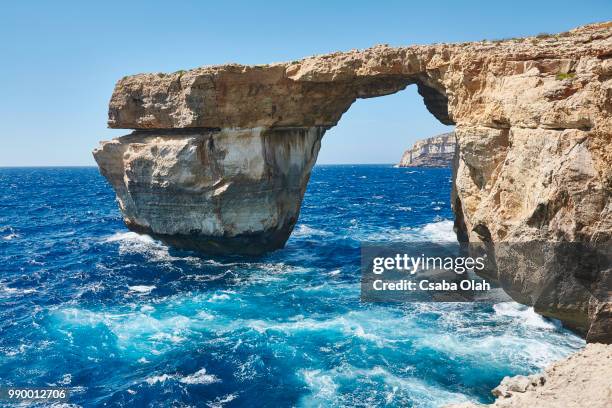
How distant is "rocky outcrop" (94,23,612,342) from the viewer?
13875 mm

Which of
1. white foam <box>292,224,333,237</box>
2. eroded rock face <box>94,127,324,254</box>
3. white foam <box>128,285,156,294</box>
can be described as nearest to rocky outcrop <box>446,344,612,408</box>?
white foam <box>128,285,156,294</box>

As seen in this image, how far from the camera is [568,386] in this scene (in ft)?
32.0

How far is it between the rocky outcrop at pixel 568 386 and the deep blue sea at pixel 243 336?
2684 mm

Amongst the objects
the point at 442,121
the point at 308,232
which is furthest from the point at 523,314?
the point at 308,232

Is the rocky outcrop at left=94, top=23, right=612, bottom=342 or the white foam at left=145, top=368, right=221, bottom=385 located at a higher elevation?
the rocky outcrop at left=94, top=23, right=612, bottom=342

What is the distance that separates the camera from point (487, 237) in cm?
1866

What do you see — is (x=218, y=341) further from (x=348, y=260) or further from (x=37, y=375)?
(x=348, y=260)

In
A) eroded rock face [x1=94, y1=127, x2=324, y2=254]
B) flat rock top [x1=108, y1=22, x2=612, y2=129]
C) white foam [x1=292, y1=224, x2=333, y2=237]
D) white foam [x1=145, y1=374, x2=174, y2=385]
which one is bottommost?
white foam [x1=145, y1=374, x2=174, y2=385]

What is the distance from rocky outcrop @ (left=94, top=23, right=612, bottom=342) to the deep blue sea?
7.94 feet

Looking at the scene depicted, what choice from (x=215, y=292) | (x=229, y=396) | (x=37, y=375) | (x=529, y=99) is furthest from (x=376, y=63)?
(x=37, y=375)

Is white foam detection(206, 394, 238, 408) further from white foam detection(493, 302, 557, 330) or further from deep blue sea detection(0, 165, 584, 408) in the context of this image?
white foam detection(493, 302, 557, 330)

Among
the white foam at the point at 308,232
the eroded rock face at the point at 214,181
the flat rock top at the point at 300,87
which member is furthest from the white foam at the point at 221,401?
the white foam at the point at 308,232

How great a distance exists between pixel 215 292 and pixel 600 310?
1589 cm

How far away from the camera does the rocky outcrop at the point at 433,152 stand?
170 m
